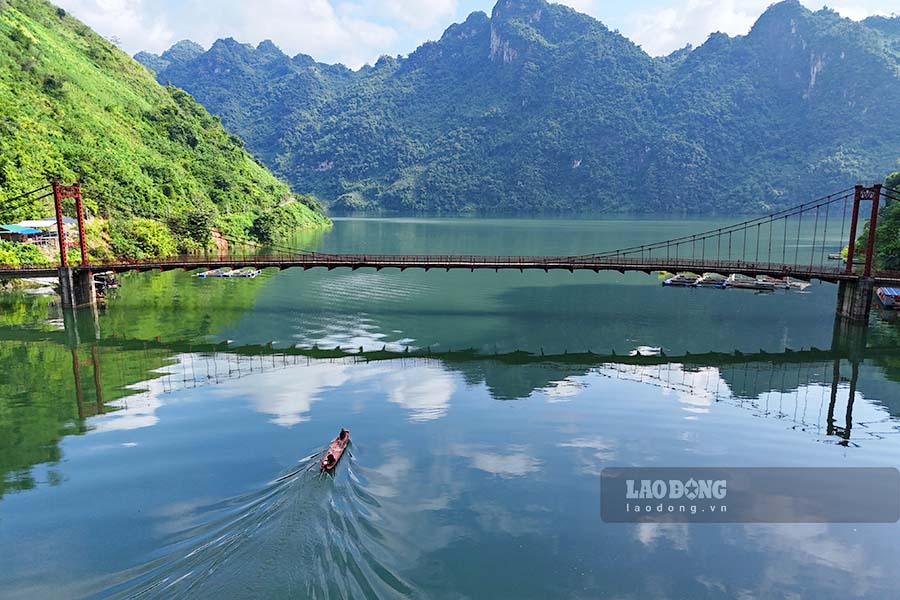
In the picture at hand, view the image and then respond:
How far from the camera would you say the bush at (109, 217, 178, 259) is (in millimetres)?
82312

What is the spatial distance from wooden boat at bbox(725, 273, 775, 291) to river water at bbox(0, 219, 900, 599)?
56.1ft

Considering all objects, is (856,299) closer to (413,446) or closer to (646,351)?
(646,351)

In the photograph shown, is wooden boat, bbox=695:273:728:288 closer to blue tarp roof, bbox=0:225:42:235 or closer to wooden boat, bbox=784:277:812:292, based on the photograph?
wooden boat, bbox=784:277:812:292

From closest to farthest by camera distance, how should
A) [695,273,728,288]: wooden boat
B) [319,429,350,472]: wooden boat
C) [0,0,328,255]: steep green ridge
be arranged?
[319,429,350,472]: wooden boat
[695,273,728,288]: wooden boat
[0,0,328,255]: steep green ridge

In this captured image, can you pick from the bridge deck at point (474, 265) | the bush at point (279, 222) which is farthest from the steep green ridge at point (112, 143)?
the bridge deck at point (474, 265)

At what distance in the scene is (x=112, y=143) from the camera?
10506 cm

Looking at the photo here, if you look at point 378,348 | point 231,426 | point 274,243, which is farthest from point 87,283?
point 274,243

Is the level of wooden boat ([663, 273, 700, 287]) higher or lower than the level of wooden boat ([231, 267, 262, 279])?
lower

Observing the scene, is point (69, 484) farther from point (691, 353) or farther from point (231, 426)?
point (691, 353)

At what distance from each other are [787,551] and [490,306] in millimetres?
48658

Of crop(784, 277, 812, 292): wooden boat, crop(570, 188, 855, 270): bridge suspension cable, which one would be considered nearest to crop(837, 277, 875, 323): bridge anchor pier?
crop(784, 277, 812, 292): wooden boat

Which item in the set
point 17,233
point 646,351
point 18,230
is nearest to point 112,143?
point 17,233

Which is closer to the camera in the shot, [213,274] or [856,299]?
[856,299]

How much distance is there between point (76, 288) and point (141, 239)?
94.5ft
